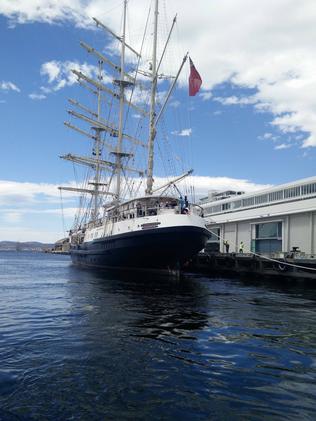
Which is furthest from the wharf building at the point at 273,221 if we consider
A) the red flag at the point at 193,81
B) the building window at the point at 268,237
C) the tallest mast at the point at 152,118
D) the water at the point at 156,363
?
the water at the point at 156,363

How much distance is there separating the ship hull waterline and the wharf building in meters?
5.55

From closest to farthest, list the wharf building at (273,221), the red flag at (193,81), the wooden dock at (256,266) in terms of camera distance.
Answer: the wooden dock at (256,266), the red flag at (193,81), the wharf building at (273,221)

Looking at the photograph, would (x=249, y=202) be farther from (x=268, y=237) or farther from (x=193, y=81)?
(x=193, y=81)

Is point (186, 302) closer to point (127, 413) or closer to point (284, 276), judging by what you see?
point (127, 413)

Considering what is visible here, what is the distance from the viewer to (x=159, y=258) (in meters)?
33.1

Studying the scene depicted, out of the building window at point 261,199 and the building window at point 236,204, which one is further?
the building window at point 236,204

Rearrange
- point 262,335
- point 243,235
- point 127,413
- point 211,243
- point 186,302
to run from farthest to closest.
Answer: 1. point 211,243
2. point 243,235
3. point 186,302
4. point 262,335
5. point 127,413

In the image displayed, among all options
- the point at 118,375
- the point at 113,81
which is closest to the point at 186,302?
the point at 118,375

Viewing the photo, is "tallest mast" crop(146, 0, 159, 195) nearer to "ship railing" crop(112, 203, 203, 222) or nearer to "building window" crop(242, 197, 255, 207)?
"ship railing" crop(112, 203, 203, 222)

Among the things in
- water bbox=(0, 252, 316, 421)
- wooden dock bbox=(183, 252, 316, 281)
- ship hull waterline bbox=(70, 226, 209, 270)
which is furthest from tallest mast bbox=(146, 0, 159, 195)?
water bbox=(0, 252, 316, 421)

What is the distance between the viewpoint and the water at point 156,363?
6609 millimetres

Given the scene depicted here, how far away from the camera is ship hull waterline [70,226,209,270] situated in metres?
31.6

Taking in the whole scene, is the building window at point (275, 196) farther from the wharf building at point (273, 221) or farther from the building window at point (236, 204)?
the building window at point (236, 204)

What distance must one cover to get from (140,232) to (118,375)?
24.9 meters
